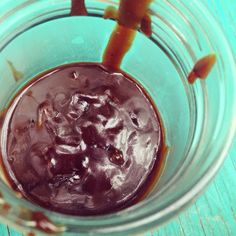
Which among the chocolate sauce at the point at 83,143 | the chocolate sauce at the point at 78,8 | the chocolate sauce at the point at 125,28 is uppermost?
the chocolate sauce at the point at 78,8

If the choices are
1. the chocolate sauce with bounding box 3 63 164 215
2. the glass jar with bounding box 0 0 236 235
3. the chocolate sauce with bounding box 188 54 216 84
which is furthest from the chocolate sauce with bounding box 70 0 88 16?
the chocolate sauce with bounding box 188 54 216 84

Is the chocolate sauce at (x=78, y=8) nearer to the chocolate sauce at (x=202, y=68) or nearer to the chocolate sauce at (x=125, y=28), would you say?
the chocolate sauce at (x=125, y=28)

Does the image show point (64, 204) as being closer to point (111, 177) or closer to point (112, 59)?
point (111, 177)

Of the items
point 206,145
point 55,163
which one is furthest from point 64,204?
point 206,145

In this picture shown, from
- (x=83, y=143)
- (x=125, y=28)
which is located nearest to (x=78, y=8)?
(x=125, y=28)

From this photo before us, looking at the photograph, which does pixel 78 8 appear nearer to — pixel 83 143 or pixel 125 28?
pixel 125 28

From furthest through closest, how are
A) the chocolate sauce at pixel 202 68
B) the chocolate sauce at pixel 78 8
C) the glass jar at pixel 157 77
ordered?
the chocolate sauce at pixel 78 8 < the chocolate sauce at pixel 202 68 < the glass jar at pixel 157 77

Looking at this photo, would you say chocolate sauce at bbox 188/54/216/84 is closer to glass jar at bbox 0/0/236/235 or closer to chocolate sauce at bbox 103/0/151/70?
glass jar at bbox 0/0/236/235

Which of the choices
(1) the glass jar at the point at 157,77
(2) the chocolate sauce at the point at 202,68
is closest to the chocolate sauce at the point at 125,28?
(1) the glass jar at the point at 157,77
